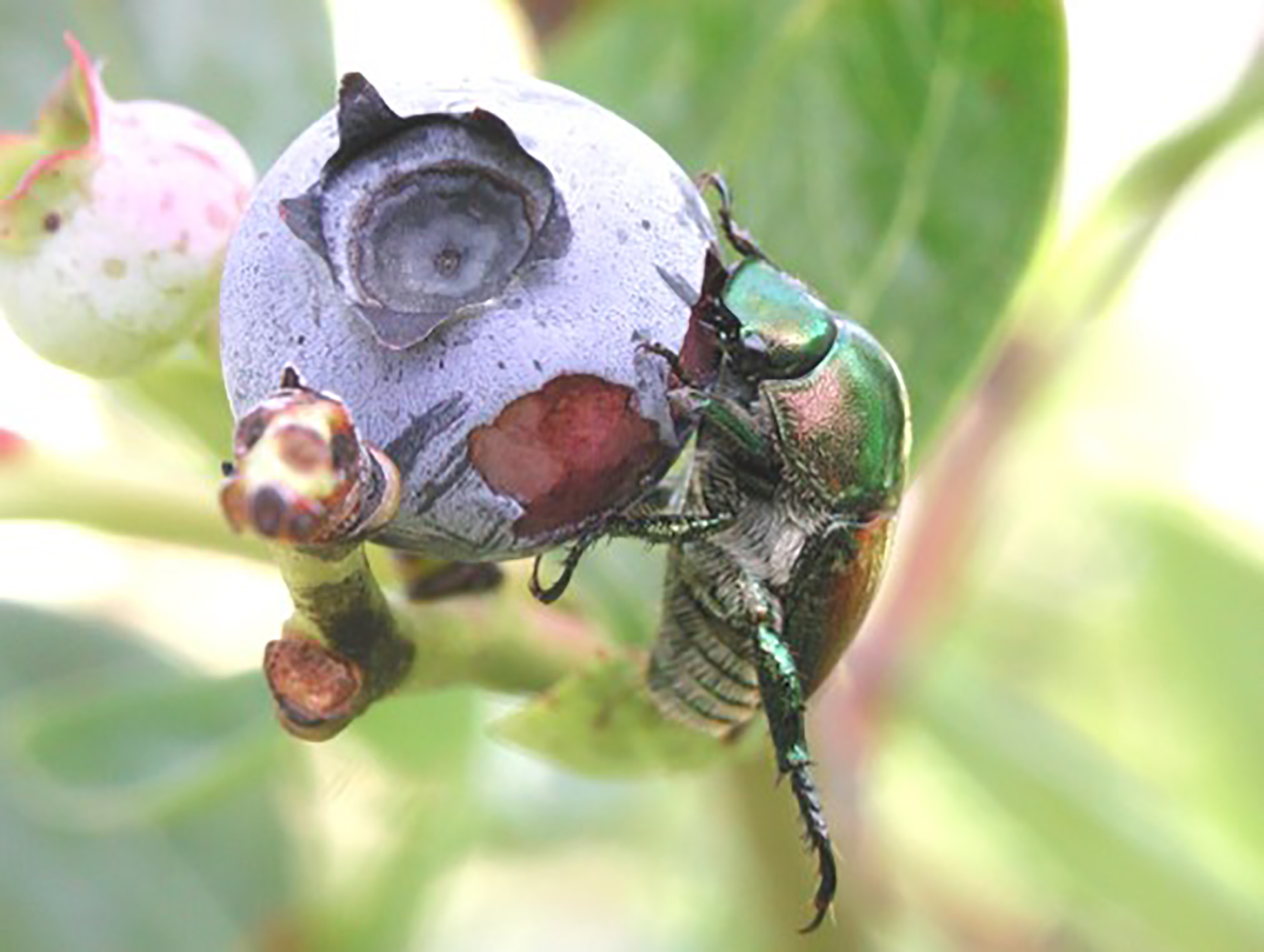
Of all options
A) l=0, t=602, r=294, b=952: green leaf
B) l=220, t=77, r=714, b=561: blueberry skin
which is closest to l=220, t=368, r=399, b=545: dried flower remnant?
l=220, t=77, r=714, b=561: blueberry skin

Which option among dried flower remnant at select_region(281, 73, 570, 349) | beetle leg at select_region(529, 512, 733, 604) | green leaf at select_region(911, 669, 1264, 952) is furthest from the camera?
green leaf at select_region(911, 669, 1264, 952)

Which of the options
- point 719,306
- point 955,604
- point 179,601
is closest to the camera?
point 719,306

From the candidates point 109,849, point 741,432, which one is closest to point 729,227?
point 741,432

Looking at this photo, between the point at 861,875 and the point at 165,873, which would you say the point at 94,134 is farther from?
the point at 165,873

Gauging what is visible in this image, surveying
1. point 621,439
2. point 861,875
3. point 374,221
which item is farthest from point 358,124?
point 861,875

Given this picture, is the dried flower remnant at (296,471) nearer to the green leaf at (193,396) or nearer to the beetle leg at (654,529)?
the beetle leg at (654,529)

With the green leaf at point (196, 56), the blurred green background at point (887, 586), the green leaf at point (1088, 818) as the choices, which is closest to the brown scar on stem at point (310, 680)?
the blurred green background at point (887, 586)

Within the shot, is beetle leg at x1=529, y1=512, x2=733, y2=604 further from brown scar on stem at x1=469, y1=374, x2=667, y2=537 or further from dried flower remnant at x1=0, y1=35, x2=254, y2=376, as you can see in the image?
dried flower remnant at x1=0, y1=35, x2=254, y2=376

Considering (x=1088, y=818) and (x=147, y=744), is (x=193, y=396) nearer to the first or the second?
(x=147, y=744)

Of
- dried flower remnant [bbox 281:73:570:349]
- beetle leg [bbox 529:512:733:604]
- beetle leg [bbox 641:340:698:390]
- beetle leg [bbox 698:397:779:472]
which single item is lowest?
beetle leg [bbox 529:512:733:604]
